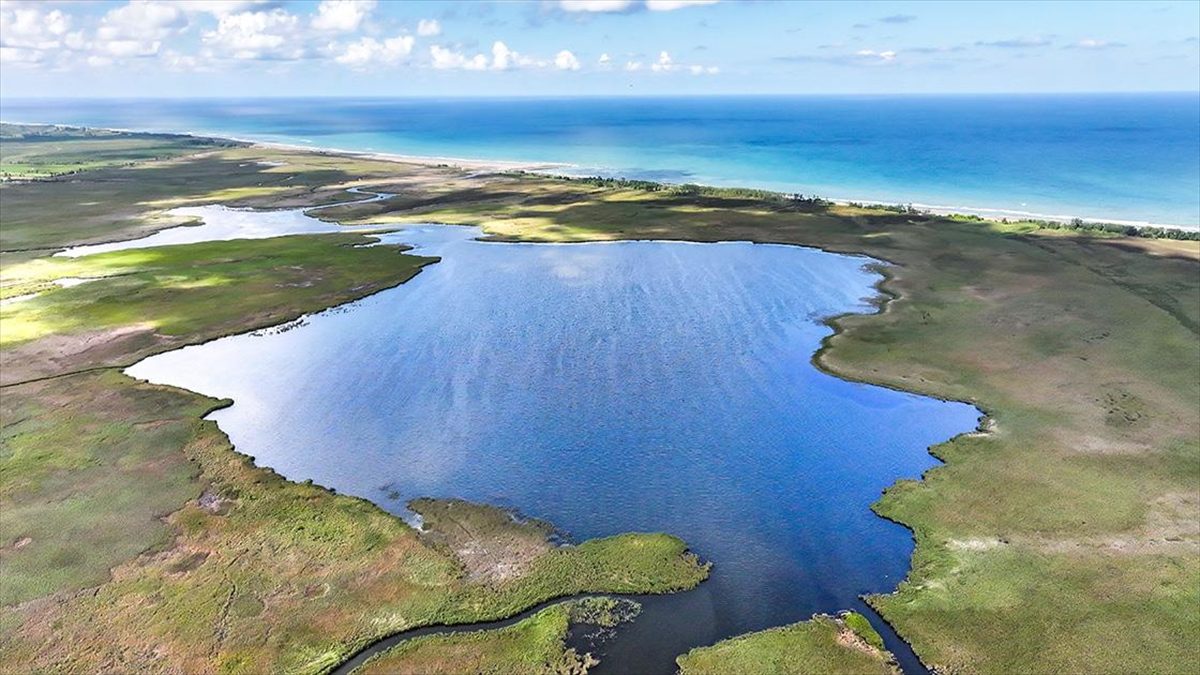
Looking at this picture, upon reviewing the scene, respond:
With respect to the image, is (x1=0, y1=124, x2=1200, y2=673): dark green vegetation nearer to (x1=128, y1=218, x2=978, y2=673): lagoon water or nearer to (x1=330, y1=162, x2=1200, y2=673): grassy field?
(x1=330, y1=162, x2=1200, y2=673): grassy field

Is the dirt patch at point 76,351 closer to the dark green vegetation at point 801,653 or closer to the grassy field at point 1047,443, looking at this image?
the dark green vegetation at point 801,653

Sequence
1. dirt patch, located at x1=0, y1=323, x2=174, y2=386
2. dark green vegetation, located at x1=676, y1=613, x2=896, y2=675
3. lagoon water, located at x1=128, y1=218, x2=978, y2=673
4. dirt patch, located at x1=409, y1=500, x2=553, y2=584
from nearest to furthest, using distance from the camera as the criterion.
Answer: dark green vegetation, located at x1=676, y1=613, x2=896, y2=675
dirt patch, located at x1=409, y1=500, x2=553, y2=584
lagoon water, located at x1=128, y1=218, x2=978, y2=673
dirt patch, located at x1=0, y1=323, x2=174, y2=386

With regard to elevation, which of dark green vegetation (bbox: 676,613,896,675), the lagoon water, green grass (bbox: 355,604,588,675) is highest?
the lagoon water

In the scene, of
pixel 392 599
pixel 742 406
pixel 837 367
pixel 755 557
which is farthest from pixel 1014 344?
pixel 392 599

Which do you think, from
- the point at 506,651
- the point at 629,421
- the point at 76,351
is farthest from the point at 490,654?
the point at 76,351

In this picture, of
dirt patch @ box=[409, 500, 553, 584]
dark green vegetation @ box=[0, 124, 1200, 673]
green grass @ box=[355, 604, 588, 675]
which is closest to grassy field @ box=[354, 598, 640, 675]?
green grass @ box=[355, 604, 588, 675]

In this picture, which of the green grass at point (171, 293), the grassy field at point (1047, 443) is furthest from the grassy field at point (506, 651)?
the green grass at point (171, 293)

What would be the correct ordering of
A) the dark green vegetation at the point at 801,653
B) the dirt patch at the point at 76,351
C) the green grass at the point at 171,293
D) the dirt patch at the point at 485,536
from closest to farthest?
1. the dark green vegetation at the point at 801,653
2. the dirt patch at the point at 485,536
3. the dirt patch at the point at 76,351
4. the green grass at the point at 171,293
